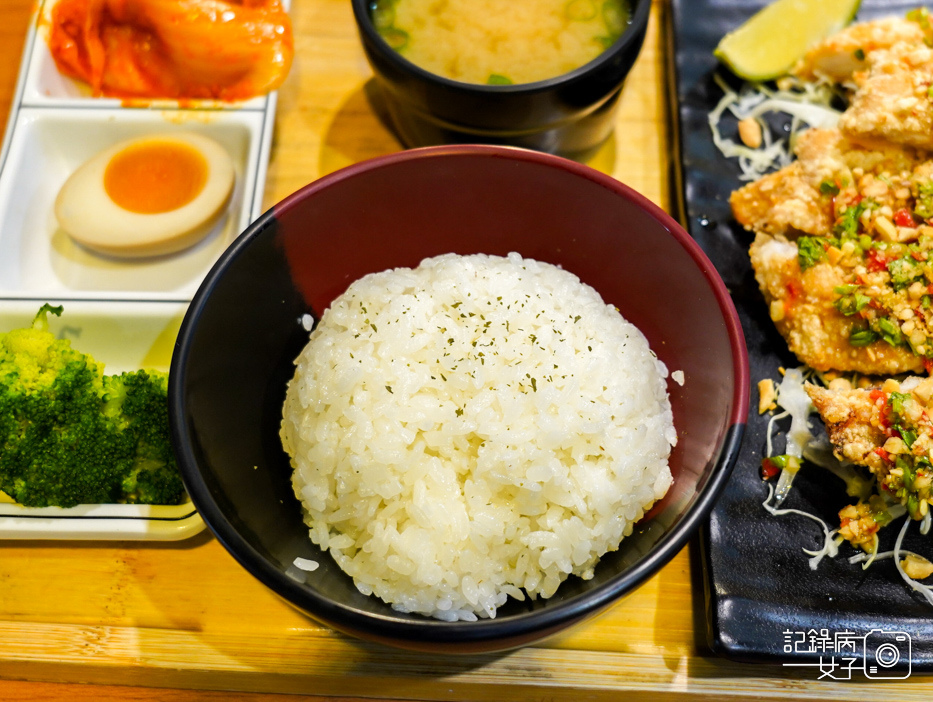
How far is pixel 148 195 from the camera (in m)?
2.61

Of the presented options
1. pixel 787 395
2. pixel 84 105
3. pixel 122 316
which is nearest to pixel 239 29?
pixel 84 105

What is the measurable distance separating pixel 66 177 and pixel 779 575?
2761mm

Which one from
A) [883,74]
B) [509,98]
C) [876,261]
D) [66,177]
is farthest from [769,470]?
[66,177]

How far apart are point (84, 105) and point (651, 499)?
7.88 feet

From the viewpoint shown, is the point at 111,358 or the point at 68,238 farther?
the point at 68,238

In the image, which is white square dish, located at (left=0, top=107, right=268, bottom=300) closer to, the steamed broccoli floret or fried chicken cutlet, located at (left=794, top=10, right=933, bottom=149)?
the steamed broccoli floret

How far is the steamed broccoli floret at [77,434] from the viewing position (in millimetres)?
1942

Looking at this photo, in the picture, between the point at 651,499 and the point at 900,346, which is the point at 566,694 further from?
the point at 900,346

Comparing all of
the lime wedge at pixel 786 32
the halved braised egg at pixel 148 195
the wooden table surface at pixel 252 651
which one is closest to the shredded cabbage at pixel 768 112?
the lime wedge at pixel 786 32

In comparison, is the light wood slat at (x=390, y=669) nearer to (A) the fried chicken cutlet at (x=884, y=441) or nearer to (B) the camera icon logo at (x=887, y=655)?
(B) the camera icon logo at (x=887, y=655)

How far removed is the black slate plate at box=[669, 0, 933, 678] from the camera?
1.80 m

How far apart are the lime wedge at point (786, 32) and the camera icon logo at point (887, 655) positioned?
6.31 ft

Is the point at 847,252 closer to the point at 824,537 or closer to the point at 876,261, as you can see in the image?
the point at 876,261
